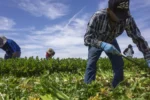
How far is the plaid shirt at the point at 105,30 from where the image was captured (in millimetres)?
5293

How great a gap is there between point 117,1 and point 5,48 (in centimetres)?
897

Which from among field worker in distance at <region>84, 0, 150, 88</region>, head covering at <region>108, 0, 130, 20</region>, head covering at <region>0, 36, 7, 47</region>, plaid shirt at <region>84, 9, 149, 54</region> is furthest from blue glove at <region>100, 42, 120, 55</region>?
head covering at <region>0, 36, 7, 47</region>

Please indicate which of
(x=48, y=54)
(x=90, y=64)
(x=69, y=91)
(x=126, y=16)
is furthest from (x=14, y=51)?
(x=69, y=91)

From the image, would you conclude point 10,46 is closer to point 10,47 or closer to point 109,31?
point 10,47

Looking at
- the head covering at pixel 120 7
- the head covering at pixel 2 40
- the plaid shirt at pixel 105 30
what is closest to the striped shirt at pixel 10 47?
the head covering at pixel 2 40

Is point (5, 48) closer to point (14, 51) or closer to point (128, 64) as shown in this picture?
point (14, 51)

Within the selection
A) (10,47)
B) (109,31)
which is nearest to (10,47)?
(10,47)

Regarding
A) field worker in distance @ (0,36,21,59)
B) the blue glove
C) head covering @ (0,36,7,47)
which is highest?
head covering @ (0,36,7,47)

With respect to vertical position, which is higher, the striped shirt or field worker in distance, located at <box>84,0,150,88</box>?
the striped shirt

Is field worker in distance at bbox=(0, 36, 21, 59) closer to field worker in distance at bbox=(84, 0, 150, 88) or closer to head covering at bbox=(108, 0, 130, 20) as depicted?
field worker in distance at bbox=(84, 0, 150, 88)

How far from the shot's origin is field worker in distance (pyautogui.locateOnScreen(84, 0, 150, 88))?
5.00 meters

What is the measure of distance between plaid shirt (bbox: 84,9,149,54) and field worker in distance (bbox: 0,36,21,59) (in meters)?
7.94

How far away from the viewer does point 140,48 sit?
5.28 m

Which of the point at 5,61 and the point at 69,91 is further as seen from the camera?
the point at 5,61
